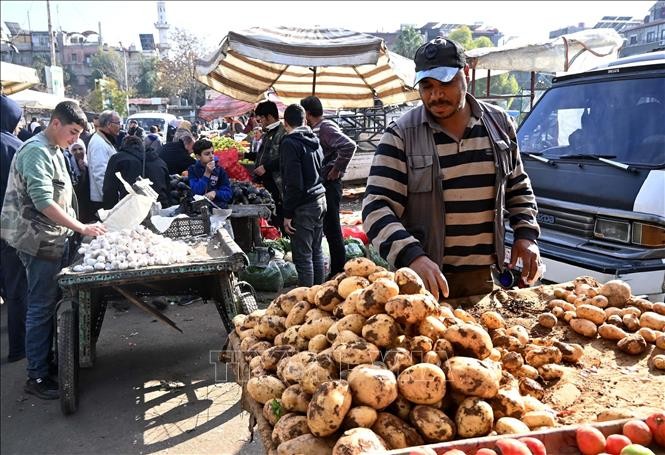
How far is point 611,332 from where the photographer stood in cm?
242

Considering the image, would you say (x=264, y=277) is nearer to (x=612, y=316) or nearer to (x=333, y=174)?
(x=333, y=174)

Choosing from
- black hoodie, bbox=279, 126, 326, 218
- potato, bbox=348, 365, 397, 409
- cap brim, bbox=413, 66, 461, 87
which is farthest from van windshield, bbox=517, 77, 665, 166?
potato, bbox=348, 365, 397, 409

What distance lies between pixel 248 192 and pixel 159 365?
2903mm

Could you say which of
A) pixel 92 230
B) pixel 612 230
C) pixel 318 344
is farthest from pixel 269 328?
pixel 612 230

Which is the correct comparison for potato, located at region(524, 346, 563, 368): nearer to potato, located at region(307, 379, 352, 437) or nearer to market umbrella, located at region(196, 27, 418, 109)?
potato, located at region(307, 379, 352, 437)

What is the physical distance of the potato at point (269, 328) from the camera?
2410 mm

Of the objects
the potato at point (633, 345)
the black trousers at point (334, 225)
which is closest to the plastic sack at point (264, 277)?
the black trousers at point (334, 225)

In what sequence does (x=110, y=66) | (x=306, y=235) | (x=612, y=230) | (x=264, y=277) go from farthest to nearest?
1. (x=110, y=66)
2. (x=264, y=277)
3. (x=306, y=235)
4. (x=612, y=230)

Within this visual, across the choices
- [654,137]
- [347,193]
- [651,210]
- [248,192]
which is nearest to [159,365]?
[248,192]

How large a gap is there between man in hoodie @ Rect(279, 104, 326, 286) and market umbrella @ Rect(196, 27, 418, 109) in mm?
1391

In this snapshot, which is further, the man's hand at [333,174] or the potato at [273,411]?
the man's hand at [333,174]

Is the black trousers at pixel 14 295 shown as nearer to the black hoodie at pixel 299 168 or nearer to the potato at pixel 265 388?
the black hoodie at pixel 299 168

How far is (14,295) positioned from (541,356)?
4.52m

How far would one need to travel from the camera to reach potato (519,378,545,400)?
1920 millimetres
